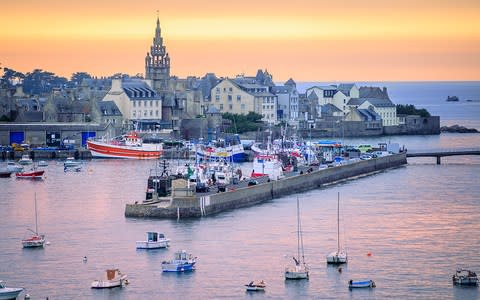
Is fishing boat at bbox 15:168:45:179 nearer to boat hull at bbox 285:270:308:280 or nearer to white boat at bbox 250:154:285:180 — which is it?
white boat at bbox 250:154:285:180

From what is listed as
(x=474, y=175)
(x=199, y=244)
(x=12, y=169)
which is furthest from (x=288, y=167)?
(x=199, y=244)

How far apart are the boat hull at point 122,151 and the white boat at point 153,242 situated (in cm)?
4094

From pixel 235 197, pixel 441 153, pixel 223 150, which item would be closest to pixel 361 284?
pixel 235 197

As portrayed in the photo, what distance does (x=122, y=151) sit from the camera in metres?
84.6

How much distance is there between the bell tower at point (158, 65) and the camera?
105312 millimetres

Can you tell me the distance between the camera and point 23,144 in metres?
87.6

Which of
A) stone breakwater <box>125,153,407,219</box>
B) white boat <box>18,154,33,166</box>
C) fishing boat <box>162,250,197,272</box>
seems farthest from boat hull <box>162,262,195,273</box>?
white boat <box>18,154,33,166</box>

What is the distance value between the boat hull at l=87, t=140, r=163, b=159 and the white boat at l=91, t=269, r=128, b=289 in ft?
153

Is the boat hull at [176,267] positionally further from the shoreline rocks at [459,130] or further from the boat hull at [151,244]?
the shoreline rocks at [459,130]

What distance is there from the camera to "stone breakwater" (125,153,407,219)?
1967 inches

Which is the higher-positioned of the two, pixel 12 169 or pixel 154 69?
pixel 154 69

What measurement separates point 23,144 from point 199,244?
45.6 m

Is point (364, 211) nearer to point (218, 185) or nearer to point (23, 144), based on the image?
point (218, 185)

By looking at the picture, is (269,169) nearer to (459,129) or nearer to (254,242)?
(254,242)
